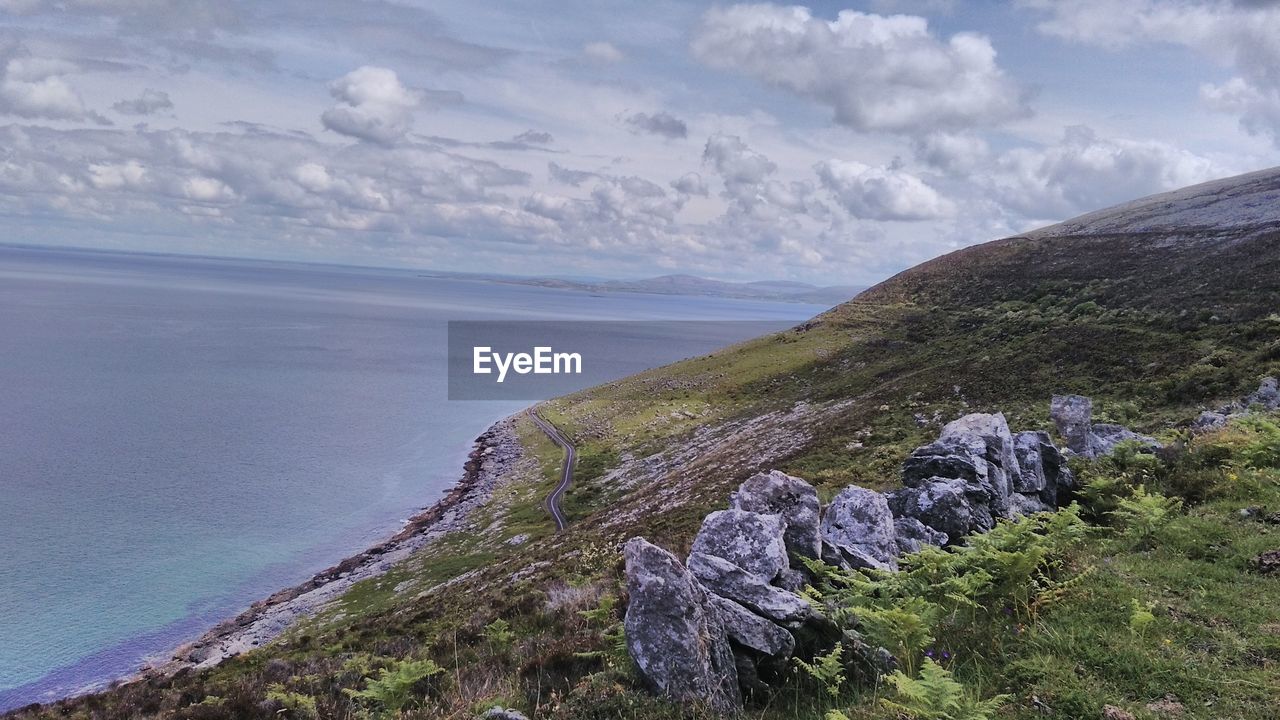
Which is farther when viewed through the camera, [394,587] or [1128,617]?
[394,587]

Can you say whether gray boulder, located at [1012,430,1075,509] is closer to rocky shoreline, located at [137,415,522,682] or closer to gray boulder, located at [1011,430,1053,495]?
gray boulder, located at [1011,430,1053,495]

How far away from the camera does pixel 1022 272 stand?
96500 mm

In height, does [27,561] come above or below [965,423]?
below

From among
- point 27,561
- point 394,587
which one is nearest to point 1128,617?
point 394,587

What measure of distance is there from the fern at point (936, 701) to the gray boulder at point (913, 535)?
7.23 m

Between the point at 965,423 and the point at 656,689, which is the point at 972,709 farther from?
the point at 965,423

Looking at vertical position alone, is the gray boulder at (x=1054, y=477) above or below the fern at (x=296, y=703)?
above

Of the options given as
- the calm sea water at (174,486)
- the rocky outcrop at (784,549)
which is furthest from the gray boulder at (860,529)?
the calm sea water at (174,486)

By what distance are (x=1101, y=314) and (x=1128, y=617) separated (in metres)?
66.5

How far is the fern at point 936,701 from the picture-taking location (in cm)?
595

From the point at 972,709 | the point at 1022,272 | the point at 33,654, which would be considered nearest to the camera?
the point at 972,709

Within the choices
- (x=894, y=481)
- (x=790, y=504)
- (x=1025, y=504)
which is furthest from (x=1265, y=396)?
(x=790, y=504)

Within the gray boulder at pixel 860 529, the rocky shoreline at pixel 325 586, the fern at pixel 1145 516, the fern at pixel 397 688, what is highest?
the fern at pixel 1145 516

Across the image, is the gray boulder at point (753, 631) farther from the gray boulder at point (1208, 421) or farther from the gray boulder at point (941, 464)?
the gray boulder at point (1208, 421)
